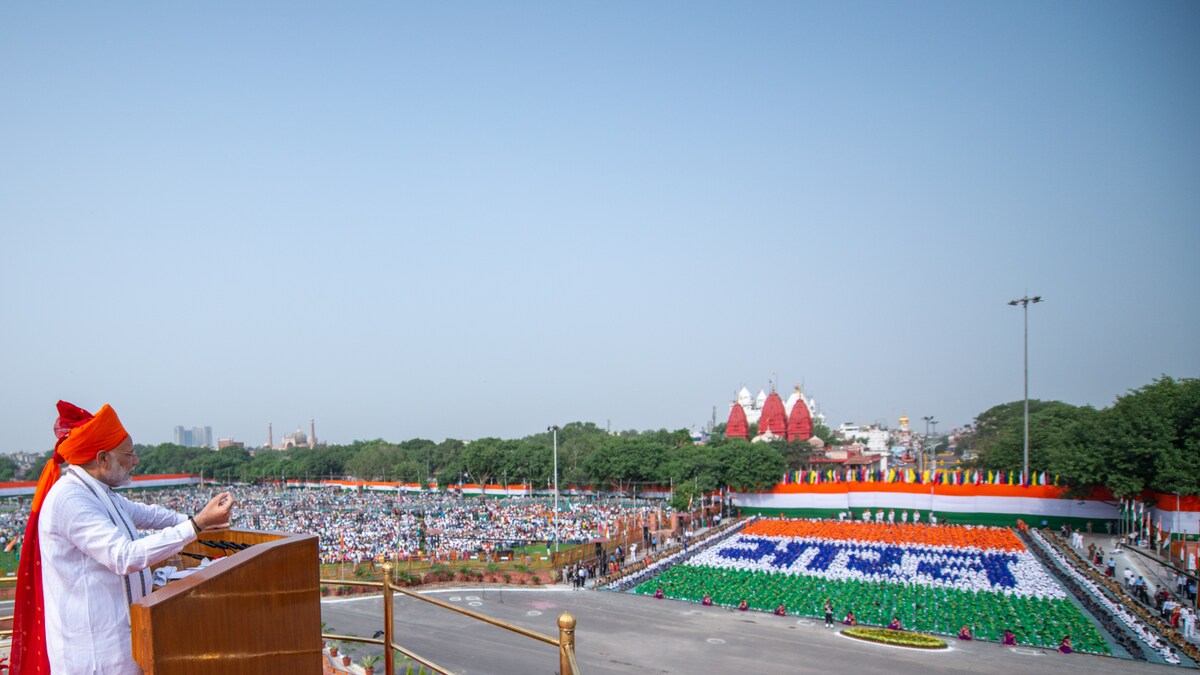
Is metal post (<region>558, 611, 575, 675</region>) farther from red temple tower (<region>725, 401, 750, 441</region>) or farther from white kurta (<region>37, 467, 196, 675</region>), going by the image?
red temple tower (<region>725, 401, 750, 441</region>)

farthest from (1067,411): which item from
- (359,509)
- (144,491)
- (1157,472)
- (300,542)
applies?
(144,491)

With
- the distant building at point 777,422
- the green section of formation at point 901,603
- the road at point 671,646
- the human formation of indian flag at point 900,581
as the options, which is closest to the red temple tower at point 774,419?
the distant building at point 777,422

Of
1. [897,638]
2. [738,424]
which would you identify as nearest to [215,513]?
[897,638]

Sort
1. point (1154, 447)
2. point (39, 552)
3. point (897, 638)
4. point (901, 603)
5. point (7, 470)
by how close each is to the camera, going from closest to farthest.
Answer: point (39, 552) < point (897, 638) < point (901, 603) < point (1154, 447) < point (7, 470)

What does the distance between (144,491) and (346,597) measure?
61890 mm

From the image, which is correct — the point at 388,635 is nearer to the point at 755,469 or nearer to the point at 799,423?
the point at 755,469

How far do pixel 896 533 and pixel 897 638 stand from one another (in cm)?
1771

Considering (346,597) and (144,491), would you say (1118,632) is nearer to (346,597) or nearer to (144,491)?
(346,597)

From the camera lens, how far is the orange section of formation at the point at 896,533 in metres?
32.5

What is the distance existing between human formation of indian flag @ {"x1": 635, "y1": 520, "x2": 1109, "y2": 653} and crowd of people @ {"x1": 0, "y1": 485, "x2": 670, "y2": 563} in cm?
842

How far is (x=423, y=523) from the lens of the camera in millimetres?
39719

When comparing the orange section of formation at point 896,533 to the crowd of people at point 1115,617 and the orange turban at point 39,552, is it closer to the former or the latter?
the crowd of people at point 1115,617

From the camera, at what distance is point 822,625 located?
2034cm

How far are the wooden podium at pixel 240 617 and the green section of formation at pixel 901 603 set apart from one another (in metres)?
20.3
